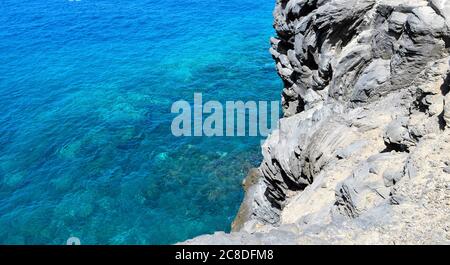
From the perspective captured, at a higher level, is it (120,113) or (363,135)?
(363,135)

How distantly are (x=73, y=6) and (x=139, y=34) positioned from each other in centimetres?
1919

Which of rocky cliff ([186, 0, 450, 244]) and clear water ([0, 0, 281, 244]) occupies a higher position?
rocky cliff ([186, 0, 450, 244])

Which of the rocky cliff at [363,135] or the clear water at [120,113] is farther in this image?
the clear water at [120,113]

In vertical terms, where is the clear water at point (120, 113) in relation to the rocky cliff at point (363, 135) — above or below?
below

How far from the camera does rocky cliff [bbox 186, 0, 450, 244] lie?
49.6 ft

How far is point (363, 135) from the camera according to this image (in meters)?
21.8

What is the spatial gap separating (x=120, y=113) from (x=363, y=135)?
41.5 m

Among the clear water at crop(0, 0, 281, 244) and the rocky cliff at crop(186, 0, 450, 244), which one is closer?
the rocky cliff at crop(186, 0, 450, 244)

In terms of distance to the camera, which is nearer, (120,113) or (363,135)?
(363,135)

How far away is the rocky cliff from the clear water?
13.8 metres

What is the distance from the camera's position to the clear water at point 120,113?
42250mm

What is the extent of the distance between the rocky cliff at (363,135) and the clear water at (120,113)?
45.3 feet

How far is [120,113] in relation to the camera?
189 feet
